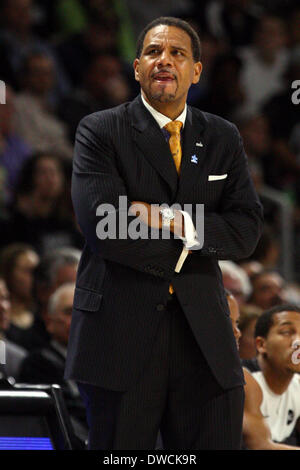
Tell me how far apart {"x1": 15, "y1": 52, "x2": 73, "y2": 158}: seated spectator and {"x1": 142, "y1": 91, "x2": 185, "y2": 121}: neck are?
14.0 feet

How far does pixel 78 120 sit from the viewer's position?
7406 millimetres

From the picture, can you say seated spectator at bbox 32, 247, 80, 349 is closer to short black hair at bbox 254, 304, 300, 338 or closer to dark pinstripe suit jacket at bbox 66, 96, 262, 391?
short black hair at bbox 254, 304, 300, 338

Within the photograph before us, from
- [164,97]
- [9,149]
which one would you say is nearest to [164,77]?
[164,97]

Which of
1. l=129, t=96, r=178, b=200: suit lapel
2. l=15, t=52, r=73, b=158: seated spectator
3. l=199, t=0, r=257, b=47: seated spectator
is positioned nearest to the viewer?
l=129, t=96, r=178, b=200: suit lapel

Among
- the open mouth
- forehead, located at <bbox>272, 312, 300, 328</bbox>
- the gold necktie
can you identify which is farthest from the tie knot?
forehead, located at <bbox>272, 312, 300, 328</bbox>

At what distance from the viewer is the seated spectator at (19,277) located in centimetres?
565

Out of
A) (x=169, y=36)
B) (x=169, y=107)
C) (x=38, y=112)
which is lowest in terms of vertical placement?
(x=169, y=107)

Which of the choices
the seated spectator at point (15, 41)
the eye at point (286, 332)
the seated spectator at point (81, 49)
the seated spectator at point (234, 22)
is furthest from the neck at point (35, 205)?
the seated spectator at point (234, 22)

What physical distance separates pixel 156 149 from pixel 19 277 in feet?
10.5

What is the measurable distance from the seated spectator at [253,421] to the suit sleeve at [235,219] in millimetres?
775

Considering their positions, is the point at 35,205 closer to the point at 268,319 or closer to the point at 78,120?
the point at 78,120

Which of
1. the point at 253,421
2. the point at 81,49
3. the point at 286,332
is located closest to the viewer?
the point at 253,421

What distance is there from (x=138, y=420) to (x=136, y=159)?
2.33 ft

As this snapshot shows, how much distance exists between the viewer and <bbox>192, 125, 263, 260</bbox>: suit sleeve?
8.56 feet
